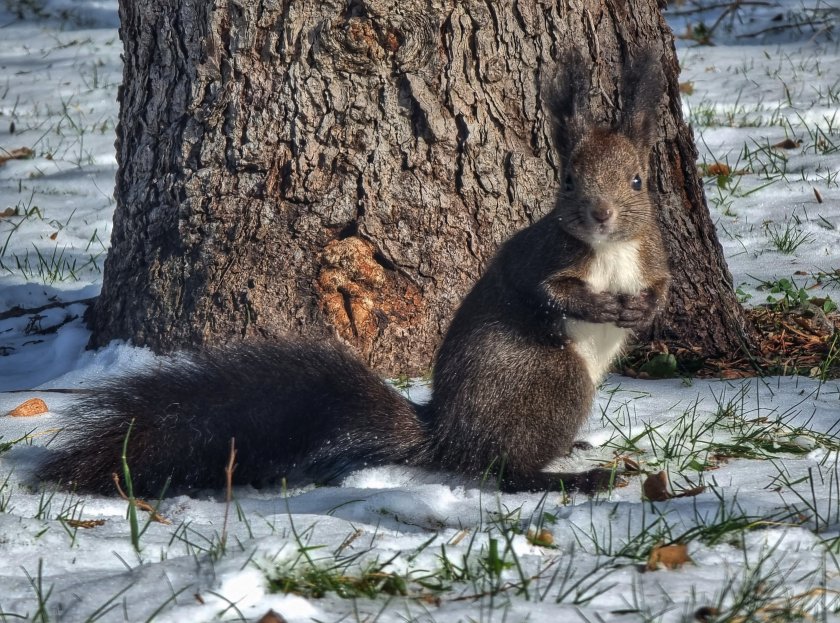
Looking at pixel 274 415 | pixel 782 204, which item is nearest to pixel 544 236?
pixel 274 415

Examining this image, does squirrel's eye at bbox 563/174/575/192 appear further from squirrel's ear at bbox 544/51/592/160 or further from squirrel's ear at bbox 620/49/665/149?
squirrel's ear at bbox 620/49/665/149

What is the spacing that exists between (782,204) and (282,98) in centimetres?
247

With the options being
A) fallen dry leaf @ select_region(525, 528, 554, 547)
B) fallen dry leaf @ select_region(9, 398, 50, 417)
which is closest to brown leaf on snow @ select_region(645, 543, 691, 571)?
fallen dry leaf @ select_region(525, 528, 554, 547)

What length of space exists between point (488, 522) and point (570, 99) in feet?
3.58

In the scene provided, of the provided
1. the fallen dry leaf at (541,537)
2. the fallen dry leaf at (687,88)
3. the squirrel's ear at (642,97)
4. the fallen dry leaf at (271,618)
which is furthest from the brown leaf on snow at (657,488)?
the fallen dry leaf at (687,88)

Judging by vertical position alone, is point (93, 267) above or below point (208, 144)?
below

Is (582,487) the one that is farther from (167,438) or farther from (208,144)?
(208,144)

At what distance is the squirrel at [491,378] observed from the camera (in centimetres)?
252

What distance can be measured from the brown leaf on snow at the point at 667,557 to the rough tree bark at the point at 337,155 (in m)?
1.52

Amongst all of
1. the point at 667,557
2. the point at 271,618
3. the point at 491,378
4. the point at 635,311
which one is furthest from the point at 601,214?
the point at 271,618

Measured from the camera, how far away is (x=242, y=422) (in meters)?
2.52

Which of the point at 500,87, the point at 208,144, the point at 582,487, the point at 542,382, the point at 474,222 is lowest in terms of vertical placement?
the point at 582,487

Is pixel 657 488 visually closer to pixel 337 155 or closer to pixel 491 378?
pixel 491 378

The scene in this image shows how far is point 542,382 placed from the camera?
2623 millimetres
